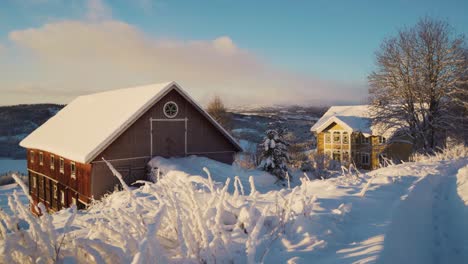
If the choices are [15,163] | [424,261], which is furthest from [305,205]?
[15,163]

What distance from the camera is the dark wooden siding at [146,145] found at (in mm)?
15594

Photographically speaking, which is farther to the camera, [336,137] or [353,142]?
[336,137]

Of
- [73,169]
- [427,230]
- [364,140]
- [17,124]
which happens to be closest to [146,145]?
[73,169]

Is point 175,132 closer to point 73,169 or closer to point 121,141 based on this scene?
point 121,141

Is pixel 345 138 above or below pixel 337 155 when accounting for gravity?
above

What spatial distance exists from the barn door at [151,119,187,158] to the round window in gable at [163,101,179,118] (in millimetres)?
352

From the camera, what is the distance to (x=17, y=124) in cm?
6712

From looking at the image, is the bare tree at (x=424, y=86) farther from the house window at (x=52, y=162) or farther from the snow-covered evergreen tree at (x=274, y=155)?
the house window at (x=52, y=162)

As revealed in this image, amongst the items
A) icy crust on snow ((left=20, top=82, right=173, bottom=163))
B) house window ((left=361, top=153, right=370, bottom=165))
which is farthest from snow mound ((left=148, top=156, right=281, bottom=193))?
house window ((left=361, top=153, right=370, bottom=165))

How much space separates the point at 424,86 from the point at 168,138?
18.3m

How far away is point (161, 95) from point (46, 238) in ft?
48.2

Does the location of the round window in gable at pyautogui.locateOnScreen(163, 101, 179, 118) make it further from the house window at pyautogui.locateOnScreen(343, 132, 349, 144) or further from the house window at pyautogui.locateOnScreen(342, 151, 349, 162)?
the house window at pyautogui.locateOnScreen(343, 132, 349, 144)

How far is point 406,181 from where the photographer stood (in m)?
8.40

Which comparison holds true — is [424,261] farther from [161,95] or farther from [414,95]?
[414,95]
